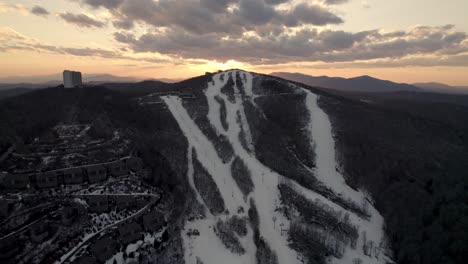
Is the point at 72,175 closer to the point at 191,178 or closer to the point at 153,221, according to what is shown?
the point at 153,221

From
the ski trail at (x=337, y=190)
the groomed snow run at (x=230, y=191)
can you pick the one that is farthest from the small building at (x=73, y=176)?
the ski trail at (x=337, y=190)

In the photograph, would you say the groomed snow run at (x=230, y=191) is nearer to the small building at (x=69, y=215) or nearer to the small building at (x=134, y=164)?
the small building at (x=134, y=164)

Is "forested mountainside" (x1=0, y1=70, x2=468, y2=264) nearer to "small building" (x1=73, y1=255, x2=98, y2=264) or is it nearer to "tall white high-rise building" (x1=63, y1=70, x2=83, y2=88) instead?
"tall white high-rise building" (x1=63, y1=70, x2=83, y2=88)

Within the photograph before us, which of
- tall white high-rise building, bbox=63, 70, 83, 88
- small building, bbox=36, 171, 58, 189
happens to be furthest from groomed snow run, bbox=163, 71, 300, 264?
tall white high-rise building, bbox=63, 70, 83, 88

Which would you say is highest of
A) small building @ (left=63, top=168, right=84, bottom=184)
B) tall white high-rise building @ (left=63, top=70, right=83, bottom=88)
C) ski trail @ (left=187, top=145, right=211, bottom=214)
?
tall white high-rise building @ (left=63, top=70, right=83, bottom=88)

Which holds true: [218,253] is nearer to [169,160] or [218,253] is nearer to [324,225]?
[324,225]
